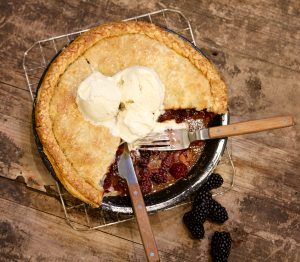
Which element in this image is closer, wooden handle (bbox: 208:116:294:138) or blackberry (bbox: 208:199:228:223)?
wooden handle (bbox: 208:116:294:138)

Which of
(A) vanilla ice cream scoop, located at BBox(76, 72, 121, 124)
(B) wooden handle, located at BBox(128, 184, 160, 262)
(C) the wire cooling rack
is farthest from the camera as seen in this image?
(C) the wire cooling rack

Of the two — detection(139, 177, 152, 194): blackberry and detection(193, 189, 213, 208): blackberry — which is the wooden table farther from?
detection(139, 177, 152, 194): blackberry

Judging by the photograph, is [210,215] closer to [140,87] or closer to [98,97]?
[140,87]

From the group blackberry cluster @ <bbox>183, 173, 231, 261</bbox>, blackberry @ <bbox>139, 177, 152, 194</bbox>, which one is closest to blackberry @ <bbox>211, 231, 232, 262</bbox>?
blackberry cluster @ <bbox>183, 173, 231, 261</bbox>

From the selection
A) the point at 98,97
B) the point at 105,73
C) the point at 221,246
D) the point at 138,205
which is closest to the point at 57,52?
the point at 105,73

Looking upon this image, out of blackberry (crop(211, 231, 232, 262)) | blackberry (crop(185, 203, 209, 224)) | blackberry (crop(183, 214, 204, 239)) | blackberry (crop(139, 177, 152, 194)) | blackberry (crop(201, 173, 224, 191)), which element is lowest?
blackberry (crop(211, 231, 232, 262))

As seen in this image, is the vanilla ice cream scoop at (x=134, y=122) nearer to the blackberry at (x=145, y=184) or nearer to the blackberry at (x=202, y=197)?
the blackberry at (x=145, y=184)
